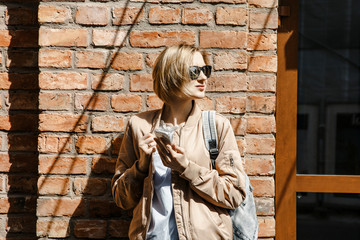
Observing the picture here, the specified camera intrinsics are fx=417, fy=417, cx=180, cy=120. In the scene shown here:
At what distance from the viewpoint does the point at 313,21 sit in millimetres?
3510

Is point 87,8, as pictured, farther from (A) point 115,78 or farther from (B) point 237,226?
(B) point 237,226

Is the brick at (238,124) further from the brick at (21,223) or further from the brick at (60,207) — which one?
the brick at (21,223)

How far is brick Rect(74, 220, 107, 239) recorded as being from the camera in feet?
7.77

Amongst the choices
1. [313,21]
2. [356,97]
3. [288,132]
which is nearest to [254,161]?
[288,132]

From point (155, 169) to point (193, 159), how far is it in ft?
0.60

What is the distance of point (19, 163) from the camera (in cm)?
257

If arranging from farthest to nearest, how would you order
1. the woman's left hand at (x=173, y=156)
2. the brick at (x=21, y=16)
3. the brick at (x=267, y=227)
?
the brick at (x=21, y=16), the brick at (x=267, y=227), the woman's left hand at (x=173, y=156)

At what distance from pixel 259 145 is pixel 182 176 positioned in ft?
2.62

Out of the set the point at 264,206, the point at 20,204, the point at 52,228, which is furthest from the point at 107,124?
the point at 264,206

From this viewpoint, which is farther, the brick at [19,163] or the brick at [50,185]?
the brick at [19,163]

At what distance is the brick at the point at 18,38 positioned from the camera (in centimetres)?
257

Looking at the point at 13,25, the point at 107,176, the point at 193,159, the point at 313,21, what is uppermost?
the point at 313,21

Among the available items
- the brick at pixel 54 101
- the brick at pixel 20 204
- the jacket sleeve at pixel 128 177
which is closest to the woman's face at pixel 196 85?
the jacket sleeve at pixel 128 177

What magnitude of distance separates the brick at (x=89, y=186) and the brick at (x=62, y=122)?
0.29 meters
